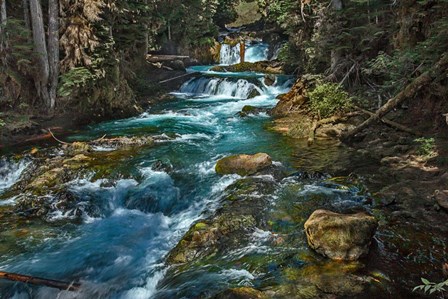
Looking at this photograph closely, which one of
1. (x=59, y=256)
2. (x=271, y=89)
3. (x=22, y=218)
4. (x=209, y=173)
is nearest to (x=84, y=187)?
(x=22, y=218)

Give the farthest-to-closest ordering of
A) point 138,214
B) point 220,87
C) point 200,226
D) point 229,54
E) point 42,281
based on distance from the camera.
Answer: point 229,54 → point 220,87 → point 138,214 → point 200,226 → point 42,281

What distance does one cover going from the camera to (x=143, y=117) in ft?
56.3

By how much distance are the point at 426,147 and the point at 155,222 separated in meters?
7.02

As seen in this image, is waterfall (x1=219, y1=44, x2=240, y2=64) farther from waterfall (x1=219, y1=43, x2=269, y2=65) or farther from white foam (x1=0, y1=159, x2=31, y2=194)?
white foam (x1=0, y1=159, x2=31, y2=194)

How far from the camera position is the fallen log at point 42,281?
5350 mm

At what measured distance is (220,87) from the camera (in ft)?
75.4

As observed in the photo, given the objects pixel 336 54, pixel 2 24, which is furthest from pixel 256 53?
pixel 2 24

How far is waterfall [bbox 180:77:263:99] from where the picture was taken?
22.0 m

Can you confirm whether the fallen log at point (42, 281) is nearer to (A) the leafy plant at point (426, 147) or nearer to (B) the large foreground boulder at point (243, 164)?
(B) the large foreground boulder at point (243, 164)

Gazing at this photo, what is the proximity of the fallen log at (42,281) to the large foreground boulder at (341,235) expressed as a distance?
4.13m

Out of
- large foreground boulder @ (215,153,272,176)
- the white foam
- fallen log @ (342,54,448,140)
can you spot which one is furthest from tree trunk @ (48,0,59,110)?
fallen log @ (342,54,448,140)

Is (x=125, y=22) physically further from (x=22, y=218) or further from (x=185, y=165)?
(x=22, y=218)

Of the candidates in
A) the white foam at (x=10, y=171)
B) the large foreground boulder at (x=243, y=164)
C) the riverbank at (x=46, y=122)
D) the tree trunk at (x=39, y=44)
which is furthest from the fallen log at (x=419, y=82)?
the tree trunk at (x=39, y=44)

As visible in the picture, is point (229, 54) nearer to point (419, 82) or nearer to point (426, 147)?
point (419, 82)
